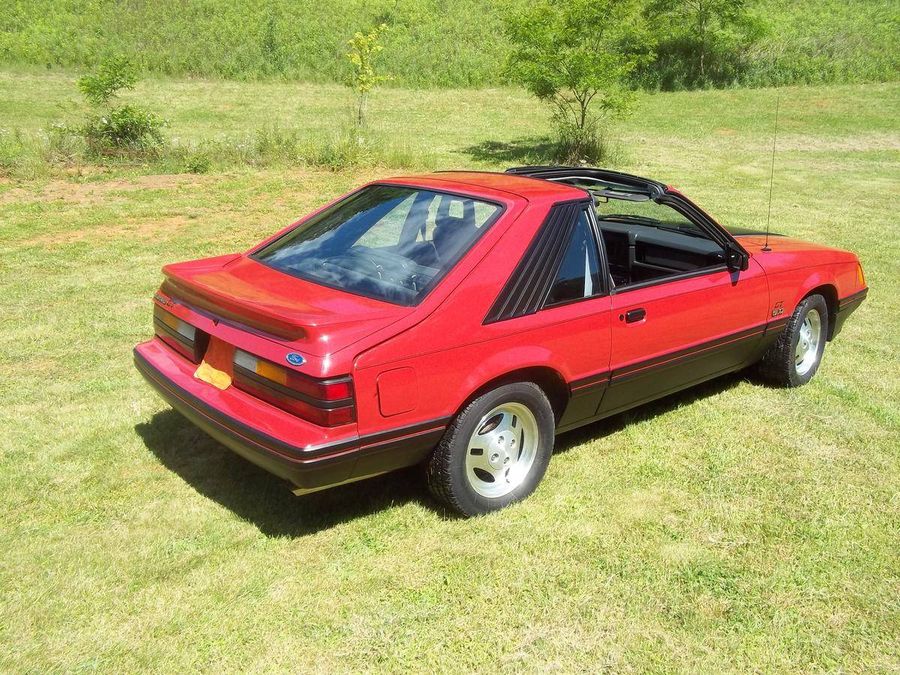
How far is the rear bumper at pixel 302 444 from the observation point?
301 centimetres

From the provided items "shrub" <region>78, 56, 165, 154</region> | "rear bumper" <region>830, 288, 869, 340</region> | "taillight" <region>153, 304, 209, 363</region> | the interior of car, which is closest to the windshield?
"taillight" <region>153, 304, 209, 363</region>

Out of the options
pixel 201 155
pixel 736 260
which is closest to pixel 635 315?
pixel 736 260

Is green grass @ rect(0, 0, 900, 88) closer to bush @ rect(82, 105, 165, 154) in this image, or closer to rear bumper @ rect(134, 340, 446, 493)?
bush @ rect(82, 105, 165, 154)

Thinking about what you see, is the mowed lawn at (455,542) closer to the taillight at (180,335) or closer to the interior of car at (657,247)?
the taillight at (180,335)

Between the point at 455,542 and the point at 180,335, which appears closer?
the point at 455,542

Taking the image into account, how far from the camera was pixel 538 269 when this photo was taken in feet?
11.9

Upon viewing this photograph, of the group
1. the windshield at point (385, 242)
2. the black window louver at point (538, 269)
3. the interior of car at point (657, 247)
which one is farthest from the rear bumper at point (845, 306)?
the windshield at point (385, 242)

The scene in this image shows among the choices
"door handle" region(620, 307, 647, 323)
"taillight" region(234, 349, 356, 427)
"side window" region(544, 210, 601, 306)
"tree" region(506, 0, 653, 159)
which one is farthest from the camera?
"tree" region(506, 0, 653, 159)

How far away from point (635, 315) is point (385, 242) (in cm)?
134

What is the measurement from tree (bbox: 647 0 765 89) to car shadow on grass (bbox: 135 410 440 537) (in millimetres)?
30272

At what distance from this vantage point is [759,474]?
13.8ft

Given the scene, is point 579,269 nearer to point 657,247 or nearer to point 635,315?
point 635,315

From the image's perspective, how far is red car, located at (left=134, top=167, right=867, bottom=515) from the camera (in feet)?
10.1

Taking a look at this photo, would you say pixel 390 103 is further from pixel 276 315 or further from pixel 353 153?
pixel 276 315
